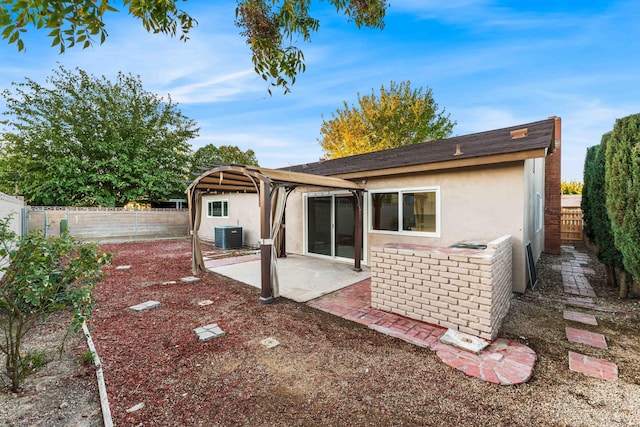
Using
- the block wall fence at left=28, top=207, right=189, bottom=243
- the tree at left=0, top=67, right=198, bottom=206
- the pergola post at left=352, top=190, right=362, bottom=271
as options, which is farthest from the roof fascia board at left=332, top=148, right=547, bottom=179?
the tree at left=0, top=67, right=198, bottom=206

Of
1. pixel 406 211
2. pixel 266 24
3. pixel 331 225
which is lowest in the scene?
pixel 331 225

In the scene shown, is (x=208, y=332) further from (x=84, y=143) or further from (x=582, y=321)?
(x=84, y=143)

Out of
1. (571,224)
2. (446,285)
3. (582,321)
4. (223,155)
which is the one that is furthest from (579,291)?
(223,155)

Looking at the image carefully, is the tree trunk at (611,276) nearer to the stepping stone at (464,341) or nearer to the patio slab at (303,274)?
the stepping stone at (464,341)

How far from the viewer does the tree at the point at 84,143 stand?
14.4 m

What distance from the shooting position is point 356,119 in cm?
2178

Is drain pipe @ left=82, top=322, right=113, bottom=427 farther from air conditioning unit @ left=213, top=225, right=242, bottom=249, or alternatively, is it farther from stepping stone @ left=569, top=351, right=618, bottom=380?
air conditioning unit @ left=213, top=225, right=242, bottom=249

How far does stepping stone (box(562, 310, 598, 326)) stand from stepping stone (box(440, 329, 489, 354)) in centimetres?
181

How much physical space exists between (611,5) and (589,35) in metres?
1.84

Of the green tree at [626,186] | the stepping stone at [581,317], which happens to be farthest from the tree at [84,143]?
the green tree at [626,186]

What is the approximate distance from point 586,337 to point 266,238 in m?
4.47

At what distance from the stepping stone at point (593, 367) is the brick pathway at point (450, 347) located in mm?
341

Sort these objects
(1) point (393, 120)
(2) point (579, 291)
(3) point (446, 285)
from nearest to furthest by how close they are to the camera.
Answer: (3) point (446, 285) < (2) point (579, 291) < (1) point (393, 120)

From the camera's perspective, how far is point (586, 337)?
10.7 feet
